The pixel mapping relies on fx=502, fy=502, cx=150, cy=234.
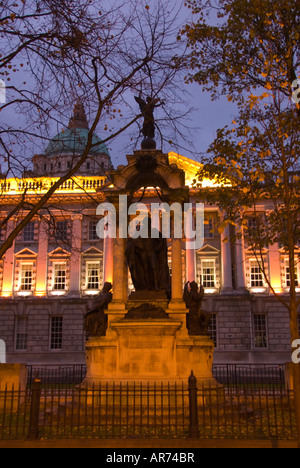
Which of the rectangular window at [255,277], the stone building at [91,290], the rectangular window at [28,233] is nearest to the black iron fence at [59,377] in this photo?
the stone building at [91,290]

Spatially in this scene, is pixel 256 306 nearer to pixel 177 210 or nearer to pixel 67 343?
pixel 67 343

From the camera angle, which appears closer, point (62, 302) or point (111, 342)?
point (111, 342)

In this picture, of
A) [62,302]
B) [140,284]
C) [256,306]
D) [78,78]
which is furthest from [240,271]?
[78,78]

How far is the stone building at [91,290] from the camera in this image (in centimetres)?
4312

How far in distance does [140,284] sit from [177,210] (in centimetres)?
227

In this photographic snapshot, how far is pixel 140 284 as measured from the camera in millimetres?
13789

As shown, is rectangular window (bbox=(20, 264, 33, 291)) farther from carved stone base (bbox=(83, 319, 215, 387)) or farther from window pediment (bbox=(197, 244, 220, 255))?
carved stone base (bbox=(83, 319, 215, 387))

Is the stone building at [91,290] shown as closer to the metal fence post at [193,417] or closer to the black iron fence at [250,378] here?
the black iron fence at [250,378]

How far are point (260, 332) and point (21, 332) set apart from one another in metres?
21.6

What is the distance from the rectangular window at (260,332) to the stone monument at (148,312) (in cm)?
3153

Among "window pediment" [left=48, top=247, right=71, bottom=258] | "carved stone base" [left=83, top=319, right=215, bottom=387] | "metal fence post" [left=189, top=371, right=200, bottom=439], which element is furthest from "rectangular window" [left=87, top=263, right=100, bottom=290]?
"metal fence post" [left=189, top=371, right=200, bottom=439]

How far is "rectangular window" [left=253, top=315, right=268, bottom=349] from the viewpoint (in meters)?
43.3

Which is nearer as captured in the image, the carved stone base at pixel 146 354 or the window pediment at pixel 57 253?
the carved stone base at pixel 146 354

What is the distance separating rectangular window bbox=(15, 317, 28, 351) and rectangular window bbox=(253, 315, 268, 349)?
67.6 feet
